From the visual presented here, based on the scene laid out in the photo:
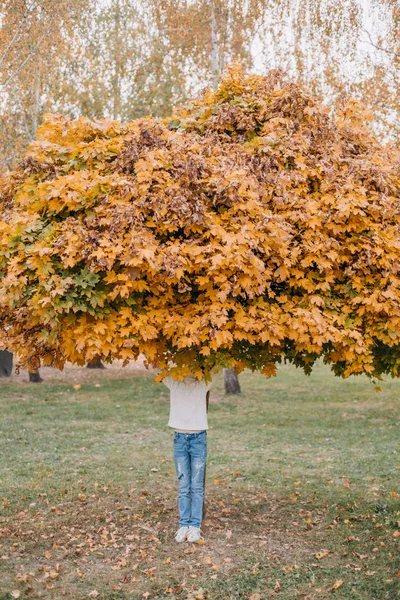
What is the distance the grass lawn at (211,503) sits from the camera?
5906 mm

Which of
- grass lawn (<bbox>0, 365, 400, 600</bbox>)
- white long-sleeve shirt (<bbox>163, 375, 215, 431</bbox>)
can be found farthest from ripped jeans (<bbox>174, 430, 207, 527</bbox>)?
grass lawn (<bbox>0, 365, 400, 600</bbox>)

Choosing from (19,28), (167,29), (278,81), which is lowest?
(278,81)

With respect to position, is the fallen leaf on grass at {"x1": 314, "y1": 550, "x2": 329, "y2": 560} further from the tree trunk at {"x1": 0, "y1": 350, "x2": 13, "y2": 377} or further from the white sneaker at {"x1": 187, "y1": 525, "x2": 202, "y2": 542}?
the tree trunk at {"x1": 0, "y1": 350, "x2": 13, "y2": 377}

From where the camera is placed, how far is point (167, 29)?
1683 cm

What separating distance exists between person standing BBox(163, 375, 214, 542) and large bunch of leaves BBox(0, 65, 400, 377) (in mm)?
397

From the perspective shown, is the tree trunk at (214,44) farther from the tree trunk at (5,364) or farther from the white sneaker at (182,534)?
the white sneaker at (182,534)

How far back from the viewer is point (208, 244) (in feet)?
18.0

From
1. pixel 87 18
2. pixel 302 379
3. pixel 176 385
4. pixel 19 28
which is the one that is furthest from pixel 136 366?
pixel 176 385

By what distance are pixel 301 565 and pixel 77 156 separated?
13.9 ft

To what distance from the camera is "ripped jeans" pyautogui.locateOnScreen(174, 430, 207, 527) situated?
6.47 m

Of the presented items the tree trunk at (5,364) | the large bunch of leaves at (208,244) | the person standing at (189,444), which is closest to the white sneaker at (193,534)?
the person standing at (189,444)

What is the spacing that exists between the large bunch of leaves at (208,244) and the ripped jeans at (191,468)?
2.70 ft

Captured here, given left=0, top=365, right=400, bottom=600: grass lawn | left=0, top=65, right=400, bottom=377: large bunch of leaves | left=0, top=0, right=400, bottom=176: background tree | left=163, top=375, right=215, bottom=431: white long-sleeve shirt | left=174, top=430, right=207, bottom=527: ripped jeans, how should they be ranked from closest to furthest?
left=0, top=65, right=400, bottom=377: large bunch of leaves < left=0, top=365, right=400, bottom=600: grass lawn < left=163, top=375, right=215, bottom=431: white long-sleeve shirt < left=174, top=430, right=207, bottom=527: ripped jeans < left=0, top=0, right=400, bottom=176: background tree

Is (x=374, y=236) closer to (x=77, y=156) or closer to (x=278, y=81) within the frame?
(x=278, y=81)
